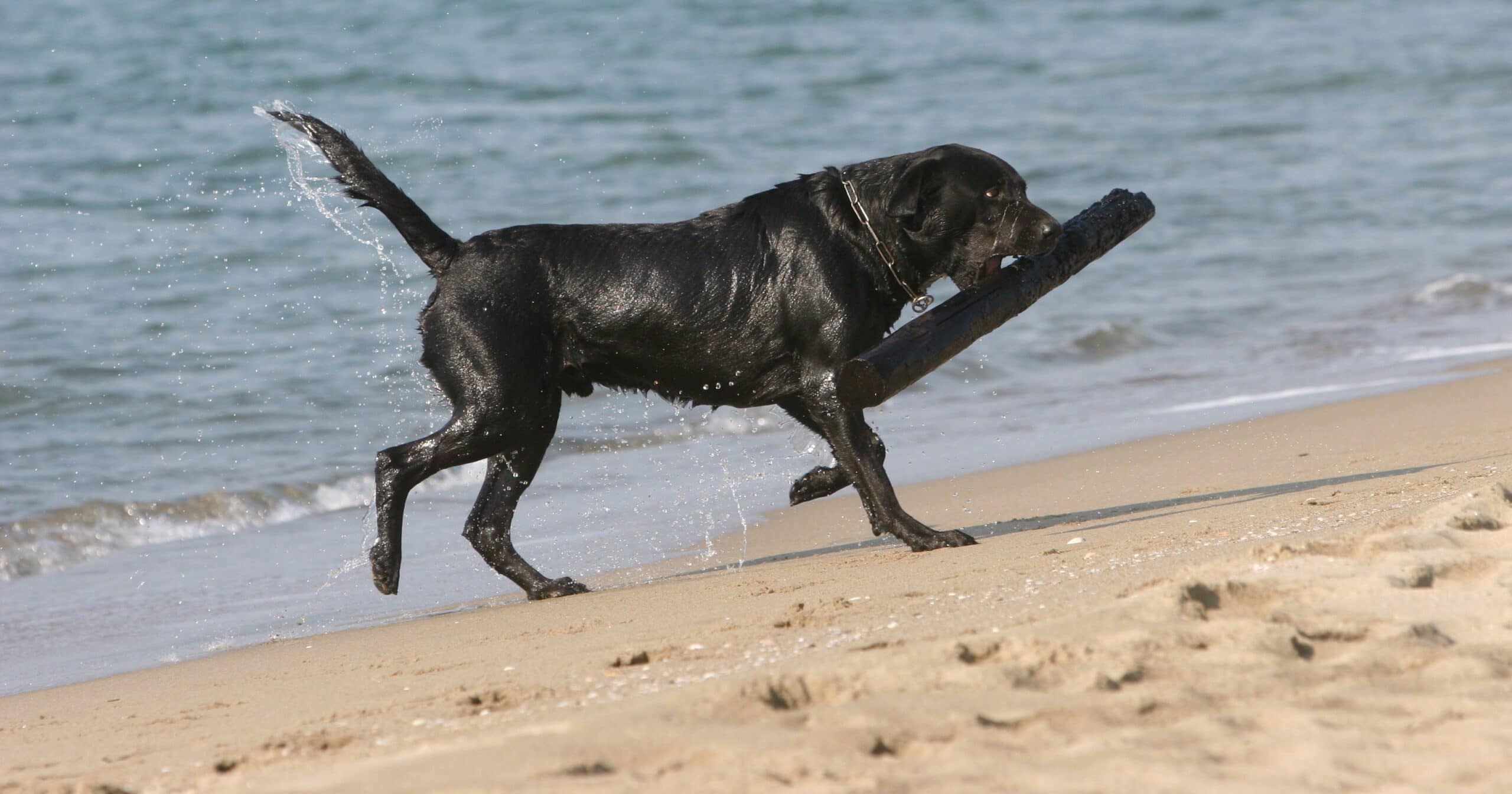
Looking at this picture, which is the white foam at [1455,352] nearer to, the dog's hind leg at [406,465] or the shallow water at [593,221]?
the shallow water at [593,221]

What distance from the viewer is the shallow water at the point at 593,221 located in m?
6.45

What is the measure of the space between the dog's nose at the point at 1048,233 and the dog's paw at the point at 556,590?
1954 millimetres

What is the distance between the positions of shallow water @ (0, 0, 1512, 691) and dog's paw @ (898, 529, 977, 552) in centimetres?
109

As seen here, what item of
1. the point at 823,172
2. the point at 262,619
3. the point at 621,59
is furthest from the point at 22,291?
the point at 621,59

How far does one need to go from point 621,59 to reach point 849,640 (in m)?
15.9

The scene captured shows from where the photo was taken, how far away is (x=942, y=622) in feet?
11.6

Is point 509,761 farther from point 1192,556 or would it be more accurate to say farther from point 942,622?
point 1192,556

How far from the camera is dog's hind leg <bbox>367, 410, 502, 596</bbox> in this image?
199 inches

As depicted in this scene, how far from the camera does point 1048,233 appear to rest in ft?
16.6

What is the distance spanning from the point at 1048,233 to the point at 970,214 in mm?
278

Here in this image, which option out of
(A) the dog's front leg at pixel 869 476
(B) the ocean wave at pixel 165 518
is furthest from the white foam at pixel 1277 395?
(A) the dog's front leg at pixel 869 476

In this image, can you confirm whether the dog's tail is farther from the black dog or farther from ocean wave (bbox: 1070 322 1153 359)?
ocean wave (bbox: 1070 322 1153 359)

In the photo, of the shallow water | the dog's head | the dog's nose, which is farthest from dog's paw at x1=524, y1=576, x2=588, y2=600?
the dog's nose

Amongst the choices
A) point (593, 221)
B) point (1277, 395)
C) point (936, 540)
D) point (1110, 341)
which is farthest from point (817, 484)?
point (593, 221)
